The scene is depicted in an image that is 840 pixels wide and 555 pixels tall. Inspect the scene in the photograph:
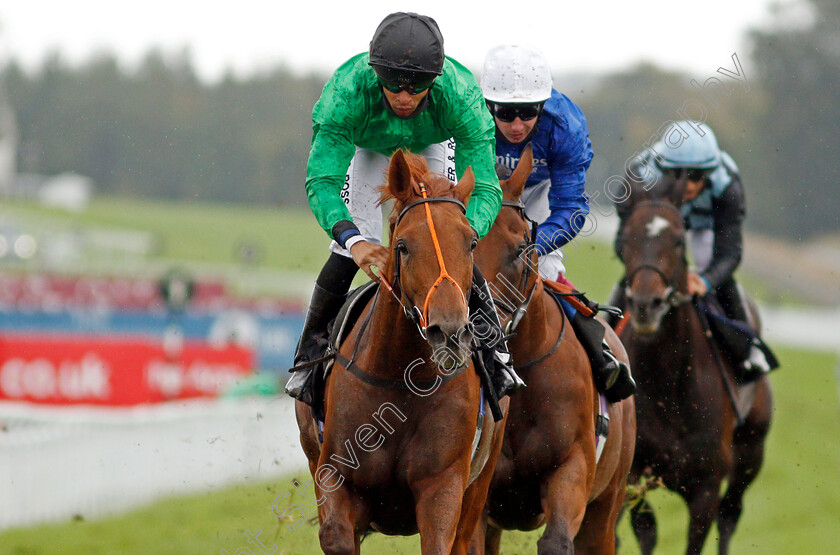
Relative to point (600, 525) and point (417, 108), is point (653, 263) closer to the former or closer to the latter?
point (600, 525)

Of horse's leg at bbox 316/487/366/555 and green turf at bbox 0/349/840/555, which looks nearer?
horse's leg at bbox 316/487/366/555

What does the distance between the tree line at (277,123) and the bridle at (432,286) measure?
59.7ft

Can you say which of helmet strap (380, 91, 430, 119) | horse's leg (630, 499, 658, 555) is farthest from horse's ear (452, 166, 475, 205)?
horse's leg (630, 499, 658, 555)

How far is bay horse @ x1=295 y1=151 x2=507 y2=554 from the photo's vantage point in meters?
3.57

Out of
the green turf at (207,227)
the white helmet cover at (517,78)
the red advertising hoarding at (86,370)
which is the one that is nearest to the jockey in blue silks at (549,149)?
the white helmet cover at (517,78)

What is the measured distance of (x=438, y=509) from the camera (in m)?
3.65

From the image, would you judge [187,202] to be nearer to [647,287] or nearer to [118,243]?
[118,243]

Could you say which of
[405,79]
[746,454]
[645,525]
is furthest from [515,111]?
[746,454]

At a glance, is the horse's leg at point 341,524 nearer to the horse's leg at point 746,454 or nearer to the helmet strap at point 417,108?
the helmet strap at point 417,108

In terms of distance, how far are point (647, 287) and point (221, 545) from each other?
4050 mm

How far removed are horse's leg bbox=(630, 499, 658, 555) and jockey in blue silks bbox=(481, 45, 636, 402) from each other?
170 cm

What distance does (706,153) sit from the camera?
6863mm

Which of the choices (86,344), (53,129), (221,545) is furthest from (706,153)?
(53,129)

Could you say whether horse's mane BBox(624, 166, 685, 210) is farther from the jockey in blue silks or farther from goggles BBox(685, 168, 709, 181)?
the jockey in blue silks
